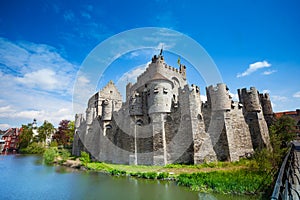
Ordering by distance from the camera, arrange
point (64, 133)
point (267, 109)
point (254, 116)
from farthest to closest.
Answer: point (64, 133) < point (267, 109) < point (254, 116)

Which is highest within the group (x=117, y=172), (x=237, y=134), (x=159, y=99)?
(x=159, y=99)

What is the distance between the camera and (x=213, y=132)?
14812 mm

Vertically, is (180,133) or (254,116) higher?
(254,116)

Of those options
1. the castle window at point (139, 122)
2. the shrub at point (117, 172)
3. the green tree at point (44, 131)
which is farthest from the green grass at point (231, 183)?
the green tree at point (44, 131)

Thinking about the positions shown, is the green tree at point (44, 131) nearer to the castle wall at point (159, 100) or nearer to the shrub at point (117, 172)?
the shrub at point (117, 172)

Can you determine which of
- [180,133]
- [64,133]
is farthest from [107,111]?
[64,133]

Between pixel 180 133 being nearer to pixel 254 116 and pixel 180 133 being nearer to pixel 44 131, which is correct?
pixel 254 116

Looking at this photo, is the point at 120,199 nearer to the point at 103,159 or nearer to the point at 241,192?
the point at 241,192

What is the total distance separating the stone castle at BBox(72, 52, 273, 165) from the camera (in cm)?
1441

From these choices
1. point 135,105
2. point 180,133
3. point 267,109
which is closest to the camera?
point 180,133

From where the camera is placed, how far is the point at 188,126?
14.9 m

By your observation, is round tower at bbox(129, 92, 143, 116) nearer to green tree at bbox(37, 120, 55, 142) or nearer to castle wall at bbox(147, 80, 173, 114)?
castle wall at bbox(147, 80, 173, 114)

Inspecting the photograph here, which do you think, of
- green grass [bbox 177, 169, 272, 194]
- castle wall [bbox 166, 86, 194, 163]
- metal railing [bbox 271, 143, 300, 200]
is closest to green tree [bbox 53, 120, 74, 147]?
castle wall [bbox 166, 86, 194, 163]

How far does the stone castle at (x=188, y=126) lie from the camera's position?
1441 centimetres
